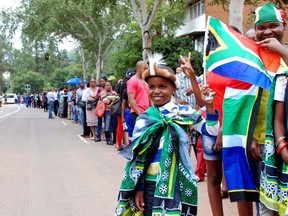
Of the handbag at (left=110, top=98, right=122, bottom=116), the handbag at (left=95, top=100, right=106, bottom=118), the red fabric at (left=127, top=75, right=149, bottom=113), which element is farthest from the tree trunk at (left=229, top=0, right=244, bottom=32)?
the handbag at (left=95, top=100, right=106, bottom=118)

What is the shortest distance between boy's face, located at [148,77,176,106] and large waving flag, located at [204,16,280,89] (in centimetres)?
38

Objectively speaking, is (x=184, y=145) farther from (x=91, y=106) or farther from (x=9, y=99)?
(x=9, y=99)

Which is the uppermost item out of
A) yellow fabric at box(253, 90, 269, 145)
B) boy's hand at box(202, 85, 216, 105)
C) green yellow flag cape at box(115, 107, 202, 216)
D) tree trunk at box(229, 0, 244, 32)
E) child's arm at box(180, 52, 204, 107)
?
tree trunk at box(229, 0, 244, 32)

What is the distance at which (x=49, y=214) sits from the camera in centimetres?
619

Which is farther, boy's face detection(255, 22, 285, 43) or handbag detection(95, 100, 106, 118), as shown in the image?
handbag detection(95, 100, 106, 118)

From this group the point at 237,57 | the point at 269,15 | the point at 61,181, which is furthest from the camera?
the point at 61,181

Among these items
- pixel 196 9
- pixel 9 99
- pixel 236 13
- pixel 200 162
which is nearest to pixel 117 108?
pixel 236 13

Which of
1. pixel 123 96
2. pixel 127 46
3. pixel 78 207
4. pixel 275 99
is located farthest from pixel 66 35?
pixel 275 99

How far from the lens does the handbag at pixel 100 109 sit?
1372 cm

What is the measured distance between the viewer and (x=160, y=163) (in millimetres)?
3996

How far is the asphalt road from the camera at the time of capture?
645 centimetres

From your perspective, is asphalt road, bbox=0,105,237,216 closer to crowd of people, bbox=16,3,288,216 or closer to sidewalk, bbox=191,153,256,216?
sidewalk, bbox=191,153,256,216

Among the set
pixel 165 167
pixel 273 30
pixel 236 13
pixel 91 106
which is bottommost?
pixel 165 167

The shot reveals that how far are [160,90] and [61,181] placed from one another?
4460mm
